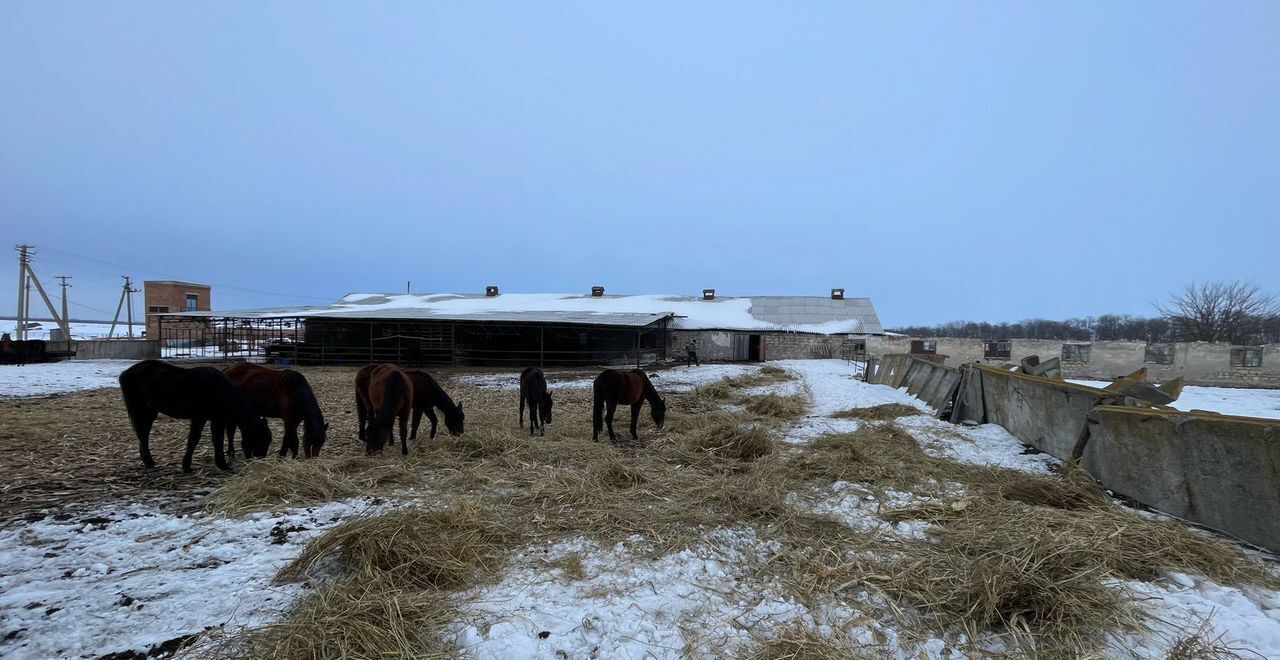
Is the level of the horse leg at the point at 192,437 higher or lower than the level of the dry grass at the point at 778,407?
higher

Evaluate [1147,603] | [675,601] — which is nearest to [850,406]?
[1147,603]

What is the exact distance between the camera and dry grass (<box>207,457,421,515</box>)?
14.5ft

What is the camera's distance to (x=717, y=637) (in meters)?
2.60

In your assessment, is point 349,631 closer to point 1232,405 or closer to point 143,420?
point 143,420

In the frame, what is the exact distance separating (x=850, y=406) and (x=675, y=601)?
32.2ft

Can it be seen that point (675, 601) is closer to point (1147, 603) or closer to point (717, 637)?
point (717, 637)

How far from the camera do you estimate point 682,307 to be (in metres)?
37.5

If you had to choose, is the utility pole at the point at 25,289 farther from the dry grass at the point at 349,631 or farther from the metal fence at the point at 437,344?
the dry grass at the point at 349,631

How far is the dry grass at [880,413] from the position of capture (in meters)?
9.65

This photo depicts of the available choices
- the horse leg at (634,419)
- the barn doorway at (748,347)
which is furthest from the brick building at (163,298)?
the horse leg at (634,419)

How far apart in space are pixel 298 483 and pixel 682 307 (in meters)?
33.6

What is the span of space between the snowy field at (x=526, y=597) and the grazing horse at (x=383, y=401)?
203 cm

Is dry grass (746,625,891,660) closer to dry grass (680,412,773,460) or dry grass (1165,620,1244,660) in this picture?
dry grass (1165,620,1244,660)

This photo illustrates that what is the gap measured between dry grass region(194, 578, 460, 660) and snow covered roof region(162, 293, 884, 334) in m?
26.7
